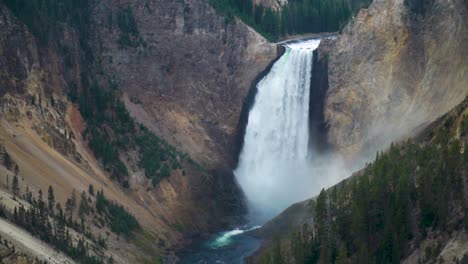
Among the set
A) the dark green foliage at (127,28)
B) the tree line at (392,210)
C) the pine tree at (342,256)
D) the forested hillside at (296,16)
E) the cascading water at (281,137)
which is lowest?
the pine tree at (342,256)

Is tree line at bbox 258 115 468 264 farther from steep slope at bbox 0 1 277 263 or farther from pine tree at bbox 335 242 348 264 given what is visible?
steep slope at bbox 0 1 277 263

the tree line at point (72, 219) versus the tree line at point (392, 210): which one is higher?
the tree line at point (72, 219)

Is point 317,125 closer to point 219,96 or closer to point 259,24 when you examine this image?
point 219,96

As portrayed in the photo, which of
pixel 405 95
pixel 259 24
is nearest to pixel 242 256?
pixel 405 95

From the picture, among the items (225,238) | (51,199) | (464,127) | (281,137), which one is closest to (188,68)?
(281,137)

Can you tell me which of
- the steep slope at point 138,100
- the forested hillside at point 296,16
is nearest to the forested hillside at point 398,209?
the steep slope at point 138,100

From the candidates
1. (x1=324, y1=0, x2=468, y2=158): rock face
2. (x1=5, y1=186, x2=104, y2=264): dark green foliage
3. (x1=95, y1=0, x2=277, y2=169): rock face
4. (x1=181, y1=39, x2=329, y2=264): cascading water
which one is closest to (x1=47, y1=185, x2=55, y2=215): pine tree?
(x1=5, y1=186, x2=104, y2=264): dark green foliage

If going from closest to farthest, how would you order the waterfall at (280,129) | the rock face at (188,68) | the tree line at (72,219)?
the tree line at (72,219) < the rock face at (188,68) < the waterfall at (280,129)

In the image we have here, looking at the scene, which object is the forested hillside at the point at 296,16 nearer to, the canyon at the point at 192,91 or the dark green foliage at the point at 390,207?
the canyon at the point at 192,91
